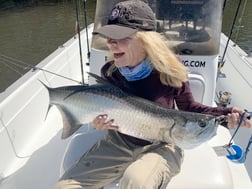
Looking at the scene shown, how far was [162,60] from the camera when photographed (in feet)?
5.77

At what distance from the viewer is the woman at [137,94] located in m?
1.69

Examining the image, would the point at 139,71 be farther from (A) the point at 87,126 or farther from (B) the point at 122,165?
(A) the point at 87,126

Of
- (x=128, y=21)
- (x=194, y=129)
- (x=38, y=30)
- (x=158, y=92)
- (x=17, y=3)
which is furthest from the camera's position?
(x=17, y=3)

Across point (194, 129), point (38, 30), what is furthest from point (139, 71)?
point (38, 30)

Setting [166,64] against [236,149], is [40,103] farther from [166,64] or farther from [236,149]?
[236,149]

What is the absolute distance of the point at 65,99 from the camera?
182 cm

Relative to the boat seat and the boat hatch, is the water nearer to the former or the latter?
the boat hatch

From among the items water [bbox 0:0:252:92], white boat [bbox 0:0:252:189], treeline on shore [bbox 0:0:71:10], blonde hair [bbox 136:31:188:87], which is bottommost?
treeline on shore [bbox 0:0:71:10]

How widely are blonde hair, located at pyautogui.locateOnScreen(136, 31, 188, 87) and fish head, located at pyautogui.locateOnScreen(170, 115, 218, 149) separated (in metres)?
0.28

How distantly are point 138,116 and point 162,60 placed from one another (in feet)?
1.10

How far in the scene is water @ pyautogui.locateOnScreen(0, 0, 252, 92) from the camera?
8359 mm

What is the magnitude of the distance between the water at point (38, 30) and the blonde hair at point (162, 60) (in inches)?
194

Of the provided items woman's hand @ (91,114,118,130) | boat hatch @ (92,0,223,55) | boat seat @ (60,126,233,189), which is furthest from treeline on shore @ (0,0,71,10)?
woman's hand @ (91,114,118,130)

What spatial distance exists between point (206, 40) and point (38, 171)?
5.28ft
